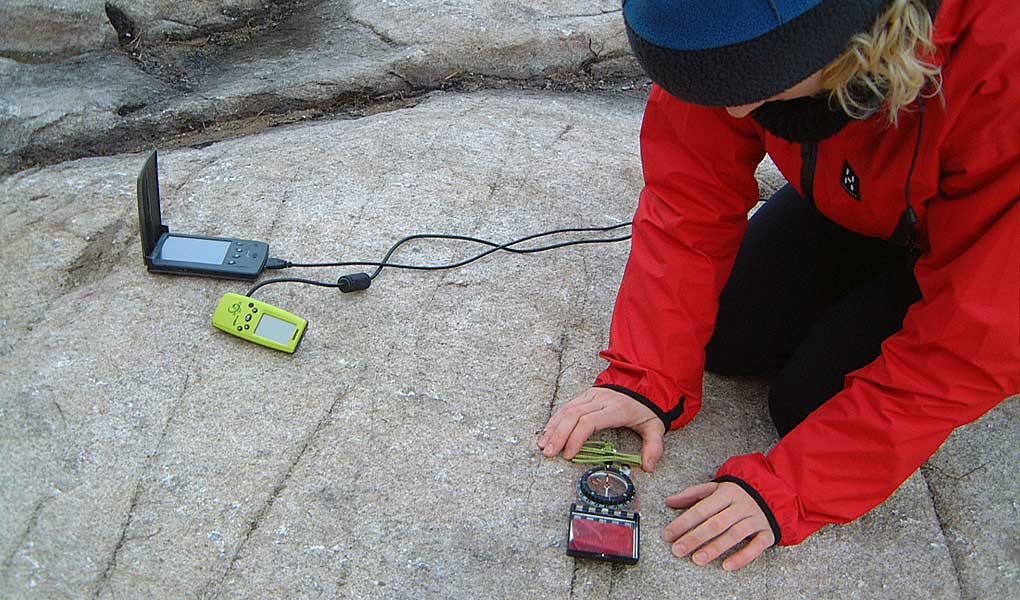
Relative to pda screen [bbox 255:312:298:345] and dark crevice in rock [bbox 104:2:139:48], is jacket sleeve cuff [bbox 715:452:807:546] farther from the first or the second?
dark crevice in rock [bbox 104:2:139:48]

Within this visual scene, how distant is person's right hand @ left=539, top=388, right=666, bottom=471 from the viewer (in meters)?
1.87

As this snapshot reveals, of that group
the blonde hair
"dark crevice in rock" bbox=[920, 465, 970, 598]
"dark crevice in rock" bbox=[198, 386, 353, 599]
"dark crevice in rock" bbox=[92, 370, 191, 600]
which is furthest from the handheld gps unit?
"dark crevice in rock" bbox=[920, 465, 970, 598]

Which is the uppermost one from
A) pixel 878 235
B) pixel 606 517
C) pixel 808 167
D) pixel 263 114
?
pixel 808 167

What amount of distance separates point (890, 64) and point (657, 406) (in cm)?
87

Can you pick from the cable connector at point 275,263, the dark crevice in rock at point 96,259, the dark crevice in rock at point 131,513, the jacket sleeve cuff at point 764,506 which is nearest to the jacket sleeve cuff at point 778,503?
the jacket sleeve cuff at point 764,506

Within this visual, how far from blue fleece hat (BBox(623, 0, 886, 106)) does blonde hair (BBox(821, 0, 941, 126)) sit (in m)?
0.02

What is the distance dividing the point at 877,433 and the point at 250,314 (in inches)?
A: 53.4

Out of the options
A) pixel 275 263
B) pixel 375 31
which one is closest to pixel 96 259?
pixel 275 263

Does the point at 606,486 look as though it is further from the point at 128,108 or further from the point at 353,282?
the point at 128,108

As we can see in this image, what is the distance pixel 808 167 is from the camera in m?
1.74

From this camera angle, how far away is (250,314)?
2111 mm

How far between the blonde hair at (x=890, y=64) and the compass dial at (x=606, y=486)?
0.83 m

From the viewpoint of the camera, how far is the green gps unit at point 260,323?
2090 millimetres

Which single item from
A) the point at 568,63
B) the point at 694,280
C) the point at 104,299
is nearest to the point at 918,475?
the point at 694,280
